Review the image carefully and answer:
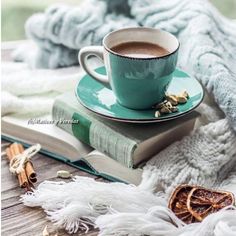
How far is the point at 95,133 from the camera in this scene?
2.43 ft

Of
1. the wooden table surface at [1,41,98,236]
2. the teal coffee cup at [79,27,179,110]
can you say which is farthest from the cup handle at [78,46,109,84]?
the wooden table surface at [1,41,98,236]

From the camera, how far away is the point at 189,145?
0.73 m

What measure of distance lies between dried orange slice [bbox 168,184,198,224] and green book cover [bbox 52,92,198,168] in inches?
2.8

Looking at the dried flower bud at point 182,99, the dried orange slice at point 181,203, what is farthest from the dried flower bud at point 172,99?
the dried orange slice at point 181,203

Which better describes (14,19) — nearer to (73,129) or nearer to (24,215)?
(73,129)

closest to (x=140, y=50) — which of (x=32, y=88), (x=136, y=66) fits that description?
(x=136, y=66)

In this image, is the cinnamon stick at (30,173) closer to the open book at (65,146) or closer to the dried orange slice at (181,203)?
the open book at (65,146)

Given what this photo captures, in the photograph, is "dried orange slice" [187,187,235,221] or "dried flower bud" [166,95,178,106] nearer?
"dried orange slice" [187,187,235,221]

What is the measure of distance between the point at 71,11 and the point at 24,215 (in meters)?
0.37

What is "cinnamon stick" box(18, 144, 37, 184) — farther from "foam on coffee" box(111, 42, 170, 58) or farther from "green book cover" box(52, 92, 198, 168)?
"foam on coffee" box(111, 42, 170, 58)

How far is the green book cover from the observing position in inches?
28.1

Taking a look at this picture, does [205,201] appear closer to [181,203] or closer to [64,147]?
[181,203]

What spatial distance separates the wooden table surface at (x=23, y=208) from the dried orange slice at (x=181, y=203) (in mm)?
90

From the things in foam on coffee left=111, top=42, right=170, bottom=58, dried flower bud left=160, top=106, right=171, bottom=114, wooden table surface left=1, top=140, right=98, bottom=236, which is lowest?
wooden table surface left=1, top=140, right=98, bottom=236
